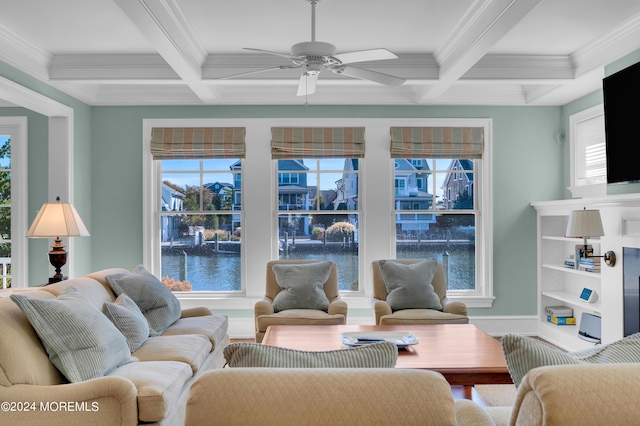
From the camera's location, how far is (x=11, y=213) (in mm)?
5566

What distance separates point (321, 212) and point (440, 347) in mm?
2761

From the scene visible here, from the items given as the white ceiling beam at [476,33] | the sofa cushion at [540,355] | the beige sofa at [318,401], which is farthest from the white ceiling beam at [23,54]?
the sofa cushion at [540,355]

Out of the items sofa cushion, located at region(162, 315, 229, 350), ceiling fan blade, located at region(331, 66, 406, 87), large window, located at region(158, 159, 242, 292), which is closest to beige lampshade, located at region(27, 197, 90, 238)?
sofa cushion, located at region(162, 315, 229, 350)

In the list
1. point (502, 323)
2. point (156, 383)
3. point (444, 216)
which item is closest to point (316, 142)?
point (444, 216)

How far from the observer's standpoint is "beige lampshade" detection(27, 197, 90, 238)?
3.91 meters

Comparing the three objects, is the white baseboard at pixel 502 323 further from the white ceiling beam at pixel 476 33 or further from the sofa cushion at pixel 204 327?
the sofa cushion at pixel 204 327

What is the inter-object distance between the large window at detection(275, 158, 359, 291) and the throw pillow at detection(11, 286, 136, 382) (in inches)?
131

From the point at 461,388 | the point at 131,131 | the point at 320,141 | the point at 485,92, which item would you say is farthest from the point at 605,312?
the point at 131,131

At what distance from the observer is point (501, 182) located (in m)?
5.88

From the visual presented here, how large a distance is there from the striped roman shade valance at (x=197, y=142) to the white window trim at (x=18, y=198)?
131 cm

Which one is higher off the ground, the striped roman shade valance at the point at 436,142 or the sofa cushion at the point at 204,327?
the striped roman shade valance at the point at 436,142

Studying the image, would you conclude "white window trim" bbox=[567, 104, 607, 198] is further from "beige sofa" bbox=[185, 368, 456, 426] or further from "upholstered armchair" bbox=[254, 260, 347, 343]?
"beige sofa" bbox=[185, 368, 456, 426]

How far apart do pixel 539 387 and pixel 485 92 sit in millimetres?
5127

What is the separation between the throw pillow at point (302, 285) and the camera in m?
4.83
